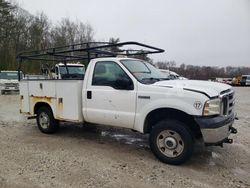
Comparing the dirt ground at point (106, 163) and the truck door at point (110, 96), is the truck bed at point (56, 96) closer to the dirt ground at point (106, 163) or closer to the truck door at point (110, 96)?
the truck door at point (110, 96)

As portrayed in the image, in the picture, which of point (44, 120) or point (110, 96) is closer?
point (110, 96)

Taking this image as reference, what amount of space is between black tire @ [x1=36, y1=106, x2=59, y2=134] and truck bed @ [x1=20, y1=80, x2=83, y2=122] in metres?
0.23

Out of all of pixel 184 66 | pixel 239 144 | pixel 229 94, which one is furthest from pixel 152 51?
pixel 184 66

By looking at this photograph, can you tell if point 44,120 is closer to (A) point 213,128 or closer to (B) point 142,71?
(B) point 142,71

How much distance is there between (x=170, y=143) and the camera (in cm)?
444

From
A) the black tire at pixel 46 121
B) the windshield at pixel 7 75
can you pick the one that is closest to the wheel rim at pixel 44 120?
the black tire at pixel 46 121

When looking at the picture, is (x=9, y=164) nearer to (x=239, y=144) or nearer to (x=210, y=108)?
(x=210, y=108)

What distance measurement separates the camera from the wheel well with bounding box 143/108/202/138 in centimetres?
450

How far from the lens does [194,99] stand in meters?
4.14

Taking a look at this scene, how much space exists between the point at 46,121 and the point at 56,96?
0.89 m

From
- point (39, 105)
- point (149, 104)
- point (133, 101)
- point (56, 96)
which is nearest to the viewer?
point (149, 104)

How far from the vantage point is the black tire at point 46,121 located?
6.39 meters

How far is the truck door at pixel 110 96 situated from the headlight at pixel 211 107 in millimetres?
1387

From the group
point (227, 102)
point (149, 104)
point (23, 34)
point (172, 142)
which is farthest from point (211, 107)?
point (23, 34)
